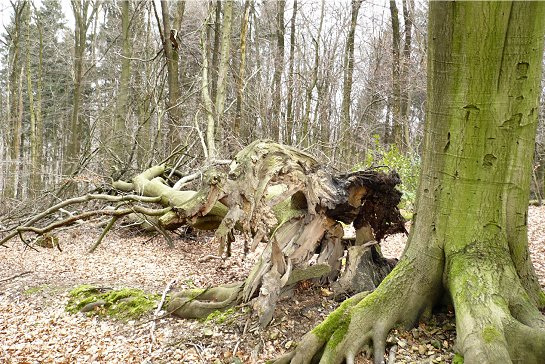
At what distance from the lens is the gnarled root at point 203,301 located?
4527mm

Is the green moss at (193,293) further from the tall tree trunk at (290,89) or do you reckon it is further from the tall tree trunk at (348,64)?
the tall tree trunk at (348,64)

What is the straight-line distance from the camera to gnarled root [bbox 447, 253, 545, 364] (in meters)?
2.72

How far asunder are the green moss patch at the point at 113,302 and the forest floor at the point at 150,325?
11 cm

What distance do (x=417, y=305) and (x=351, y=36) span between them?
48.4 ft

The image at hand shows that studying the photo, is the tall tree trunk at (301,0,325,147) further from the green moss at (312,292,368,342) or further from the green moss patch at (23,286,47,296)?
the green moss at (312,292,368,342)

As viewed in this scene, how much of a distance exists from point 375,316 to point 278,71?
13825 mm

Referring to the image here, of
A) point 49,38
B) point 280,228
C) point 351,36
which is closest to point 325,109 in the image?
point 351,36

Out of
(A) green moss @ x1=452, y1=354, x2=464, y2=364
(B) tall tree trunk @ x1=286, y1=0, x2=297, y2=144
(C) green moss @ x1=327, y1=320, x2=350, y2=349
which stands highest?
(B) tall tree trunk @ x1=286, y1=0, x2=297, y2=144

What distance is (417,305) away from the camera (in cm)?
348

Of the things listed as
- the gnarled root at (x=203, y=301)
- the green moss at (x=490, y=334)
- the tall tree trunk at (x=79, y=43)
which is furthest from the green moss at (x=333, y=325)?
the tall tree trunk at (x=79, y=43)

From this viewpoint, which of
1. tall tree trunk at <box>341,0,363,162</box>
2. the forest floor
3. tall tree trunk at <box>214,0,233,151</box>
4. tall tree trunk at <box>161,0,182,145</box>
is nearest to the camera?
the forest floor

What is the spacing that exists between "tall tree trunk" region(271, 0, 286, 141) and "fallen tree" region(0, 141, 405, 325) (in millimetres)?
9679

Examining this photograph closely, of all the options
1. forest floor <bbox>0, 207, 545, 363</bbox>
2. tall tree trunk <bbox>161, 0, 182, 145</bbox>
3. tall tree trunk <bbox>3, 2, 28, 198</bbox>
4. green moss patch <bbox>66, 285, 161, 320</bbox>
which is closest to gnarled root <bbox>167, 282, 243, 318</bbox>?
forest floor <bbox>0, 207, 545, 363</bbox>

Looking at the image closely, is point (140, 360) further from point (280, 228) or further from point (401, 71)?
point (401, 71)
